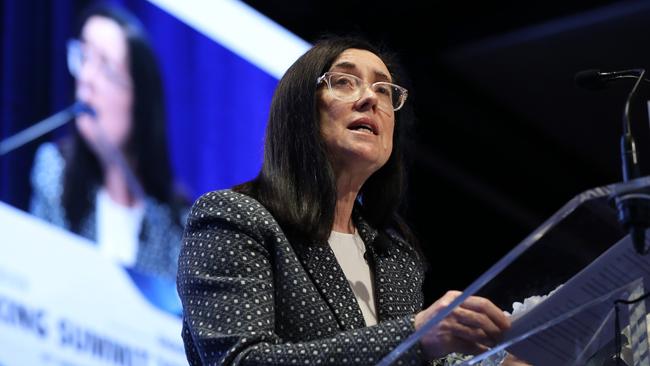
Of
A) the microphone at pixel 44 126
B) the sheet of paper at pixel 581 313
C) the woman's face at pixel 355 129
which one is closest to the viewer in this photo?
the sheet of paper at pixel 581 313

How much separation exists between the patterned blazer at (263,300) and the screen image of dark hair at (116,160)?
123cm

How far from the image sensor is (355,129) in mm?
2121

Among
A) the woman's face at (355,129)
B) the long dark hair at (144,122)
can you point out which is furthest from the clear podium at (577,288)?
the long dark hair at (144,122)

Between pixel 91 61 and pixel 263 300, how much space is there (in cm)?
176

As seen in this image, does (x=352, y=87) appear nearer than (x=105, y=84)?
Yes

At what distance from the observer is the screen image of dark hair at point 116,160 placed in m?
3.02

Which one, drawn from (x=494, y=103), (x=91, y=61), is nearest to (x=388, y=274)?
(x=91, y=61)

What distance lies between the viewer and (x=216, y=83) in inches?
153

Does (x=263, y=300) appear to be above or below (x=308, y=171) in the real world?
below

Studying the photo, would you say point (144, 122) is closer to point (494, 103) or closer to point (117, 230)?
point (117, 230)

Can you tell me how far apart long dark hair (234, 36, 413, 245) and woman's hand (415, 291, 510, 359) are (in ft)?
1.62

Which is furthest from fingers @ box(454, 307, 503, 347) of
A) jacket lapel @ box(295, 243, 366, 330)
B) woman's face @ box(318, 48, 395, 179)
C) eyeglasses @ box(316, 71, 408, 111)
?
eyeglasses @ box(316, 71, 408, 111)

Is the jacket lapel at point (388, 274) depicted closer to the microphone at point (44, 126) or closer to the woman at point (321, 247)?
the woman at point (321, 247)

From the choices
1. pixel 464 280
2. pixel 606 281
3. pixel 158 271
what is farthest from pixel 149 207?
pixel 464 280
